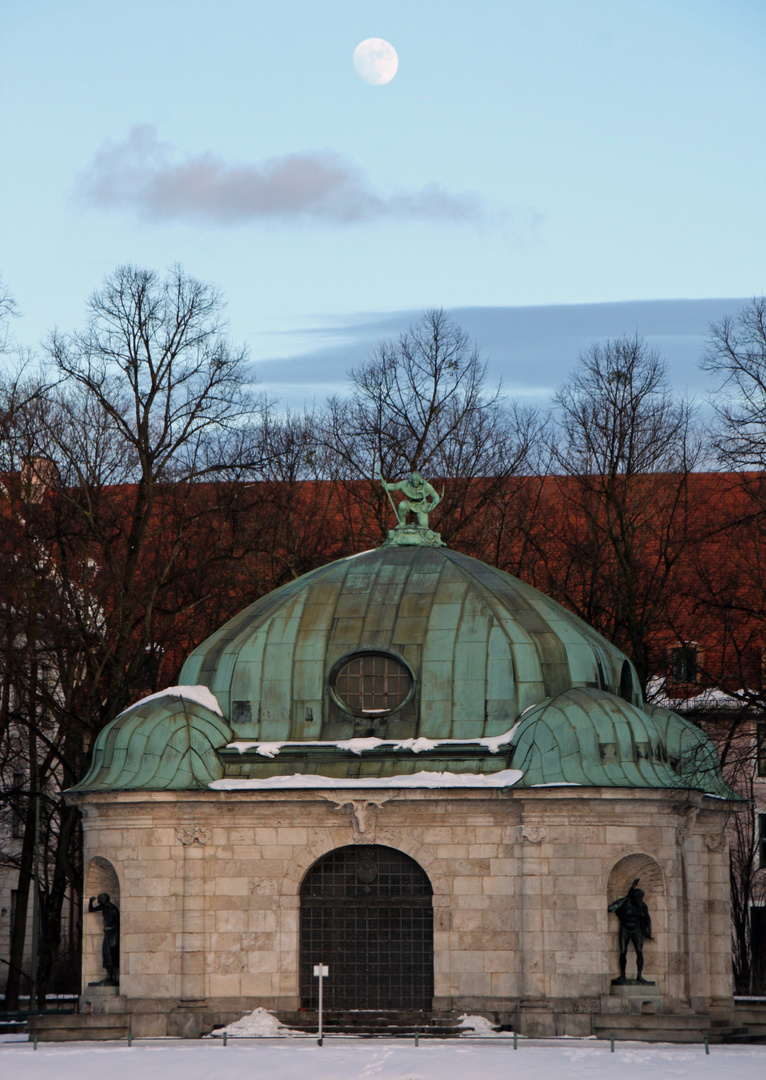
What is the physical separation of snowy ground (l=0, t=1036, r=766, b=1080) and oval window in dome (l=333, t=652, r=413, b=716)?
6.48 m

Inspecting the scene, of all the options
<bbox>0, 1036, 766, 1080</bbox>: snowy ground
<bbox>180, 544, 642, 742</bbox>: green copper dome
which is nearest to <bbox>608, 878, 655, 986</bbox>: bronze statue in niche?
<bbox>0, 1036, 766, 1080</bbox>: snowy ground

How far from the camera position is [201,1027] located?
33656 mm

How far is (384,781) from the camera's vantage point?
113ft

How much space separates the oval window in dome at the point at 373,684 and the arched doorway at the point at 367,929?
9.01 ft

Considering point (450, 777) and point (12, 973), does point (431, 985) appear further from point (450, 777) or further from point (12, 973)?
point (12, 973)

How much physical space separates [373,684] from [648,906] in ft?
21.4

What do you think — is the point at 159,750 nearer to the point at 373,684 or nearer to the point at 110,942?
the point at 110,942

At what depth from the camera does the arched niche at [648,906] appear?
33.5 metres

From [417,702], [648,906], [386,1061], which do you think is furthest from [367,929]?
[386,1061]

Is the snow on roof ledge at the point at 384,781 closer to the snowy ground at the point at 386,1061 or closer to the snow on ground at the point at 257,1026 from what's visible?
the snow on ground at the point at 257,1026

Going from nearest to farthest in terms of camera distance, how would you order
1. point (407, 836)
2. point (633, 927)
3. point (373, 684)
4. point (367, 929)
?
point (633, 927), point (407, 836), point (367, 929), point (373, 684)

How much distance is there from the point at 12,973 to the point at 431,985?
14.4m

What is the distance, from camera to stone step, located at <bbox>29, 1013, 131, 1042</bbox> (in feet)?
109

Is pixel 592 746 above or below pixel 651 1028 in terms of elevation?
above
